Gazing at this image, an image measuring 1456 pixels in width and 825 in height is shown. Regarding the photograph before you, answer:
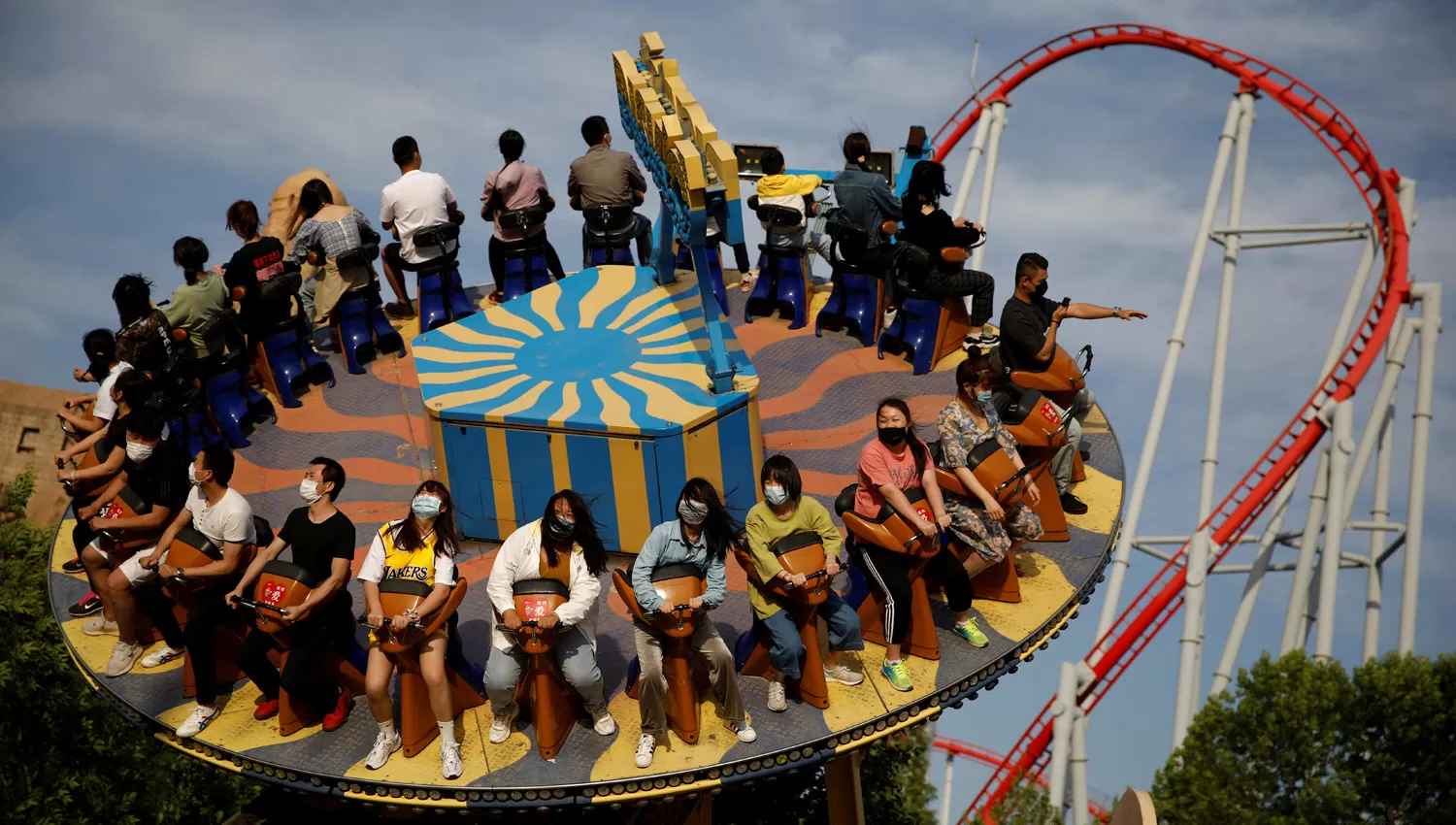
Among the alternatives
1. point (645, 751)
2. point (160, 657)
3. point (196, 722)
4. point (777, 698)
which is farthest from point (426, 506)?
point (160, 657)

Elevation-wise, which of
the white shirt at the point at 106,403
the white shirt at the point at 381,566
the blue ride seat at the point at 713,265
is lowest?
the white shirt at the point at 381,566

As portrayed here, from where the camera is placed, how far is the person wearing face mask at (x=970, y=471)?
362 inches

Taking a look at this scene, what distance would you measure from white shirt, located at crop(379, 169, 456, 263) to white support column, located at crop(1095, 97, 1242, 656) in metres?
8.51

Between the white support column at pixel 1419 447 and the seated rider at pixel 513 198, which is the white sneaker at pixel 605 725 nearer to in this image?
the seated rider at pixel 513 198

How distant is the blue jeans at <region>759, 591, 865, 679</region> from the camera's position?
855 cm

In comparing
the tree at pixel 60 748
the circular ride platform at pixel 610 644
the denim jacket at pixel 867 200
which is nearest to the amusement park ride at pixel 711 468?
the circular ride platform at pixel 610 644

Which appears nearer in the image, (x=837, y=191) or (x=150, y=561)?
(x=150, y=561)

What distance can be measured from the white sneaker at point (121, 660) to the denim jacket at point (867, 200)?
26.8 feet

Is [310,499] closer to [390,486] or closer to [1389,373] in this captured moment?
[390,486]

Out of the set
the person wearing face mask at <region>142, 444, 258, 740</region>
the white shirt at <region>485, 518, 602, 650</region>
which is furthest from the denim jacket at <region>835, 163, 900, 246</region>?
the person wearing face mask at <region>142, 444, 258, 740</region>

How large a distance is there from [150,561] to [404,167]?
6.32 metres

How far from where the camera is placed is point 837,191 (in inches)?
553

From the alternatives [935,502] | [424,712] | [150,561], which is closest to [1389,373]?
[935,502]

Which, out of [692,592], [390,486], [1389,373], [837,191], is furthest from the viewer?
[1389,373]
